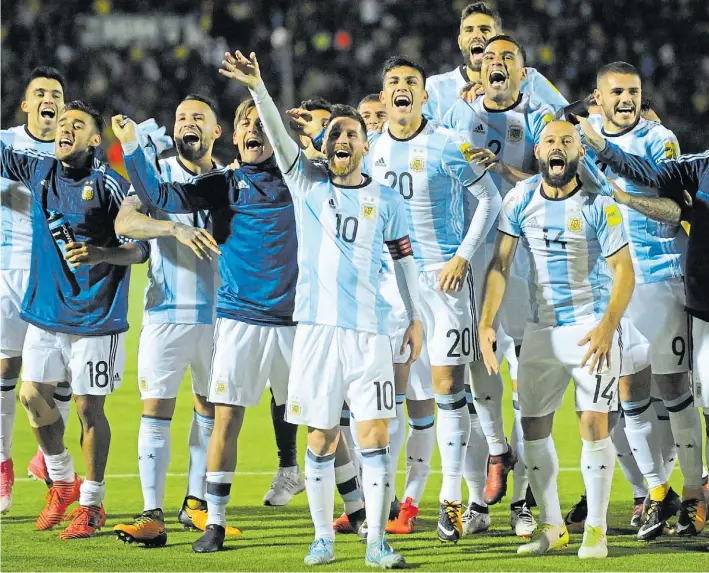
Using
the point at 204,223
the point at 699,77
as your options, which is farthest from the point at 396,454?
the point at 699,77

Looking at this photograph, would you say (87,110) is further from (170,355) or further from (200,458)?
(200,458)

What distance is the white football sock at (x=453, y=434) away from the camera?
20.7 feet

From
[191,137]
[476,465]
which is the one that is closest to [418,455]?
[476,465]

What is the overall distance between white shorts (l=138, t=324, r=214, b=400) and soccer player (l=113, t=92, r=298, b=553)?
12.0 inches

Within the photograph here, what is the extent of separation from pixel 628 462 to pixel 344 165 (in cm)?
232

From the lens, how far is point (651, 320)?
657 centimetres

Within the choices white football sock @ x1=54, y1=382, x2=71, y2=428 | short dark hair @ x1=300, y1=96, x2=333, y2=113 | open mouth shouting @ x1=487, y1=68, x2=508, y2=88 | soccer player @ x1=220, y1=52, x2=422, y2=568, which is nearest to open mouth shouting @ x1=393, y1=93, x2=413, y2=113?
short dark hair @ x1=300, y1=96, x2=333, y2=113

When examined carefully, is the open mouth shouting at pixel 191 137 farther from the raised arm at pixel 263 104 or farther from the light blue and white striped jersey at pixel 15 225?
the light blue and white striped jersey at pixel 15 225

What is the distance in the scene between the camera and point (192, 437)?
261 inches

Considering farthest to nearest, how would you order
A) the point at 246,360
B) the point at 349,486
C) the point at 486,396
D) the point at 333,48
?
the point at 333,48
the point at 486,396
the point at 349,486
the point at 246,360

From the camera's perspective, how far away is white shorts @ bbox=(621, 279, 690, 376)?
6.45m

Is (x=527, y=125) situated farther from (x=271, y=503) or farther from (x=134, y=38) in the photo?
(x=134, y=38)

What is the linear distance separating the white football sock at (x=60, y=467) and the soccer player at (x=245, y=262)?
107 centimetres

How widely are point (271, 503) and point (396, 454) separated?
0.95 metres
